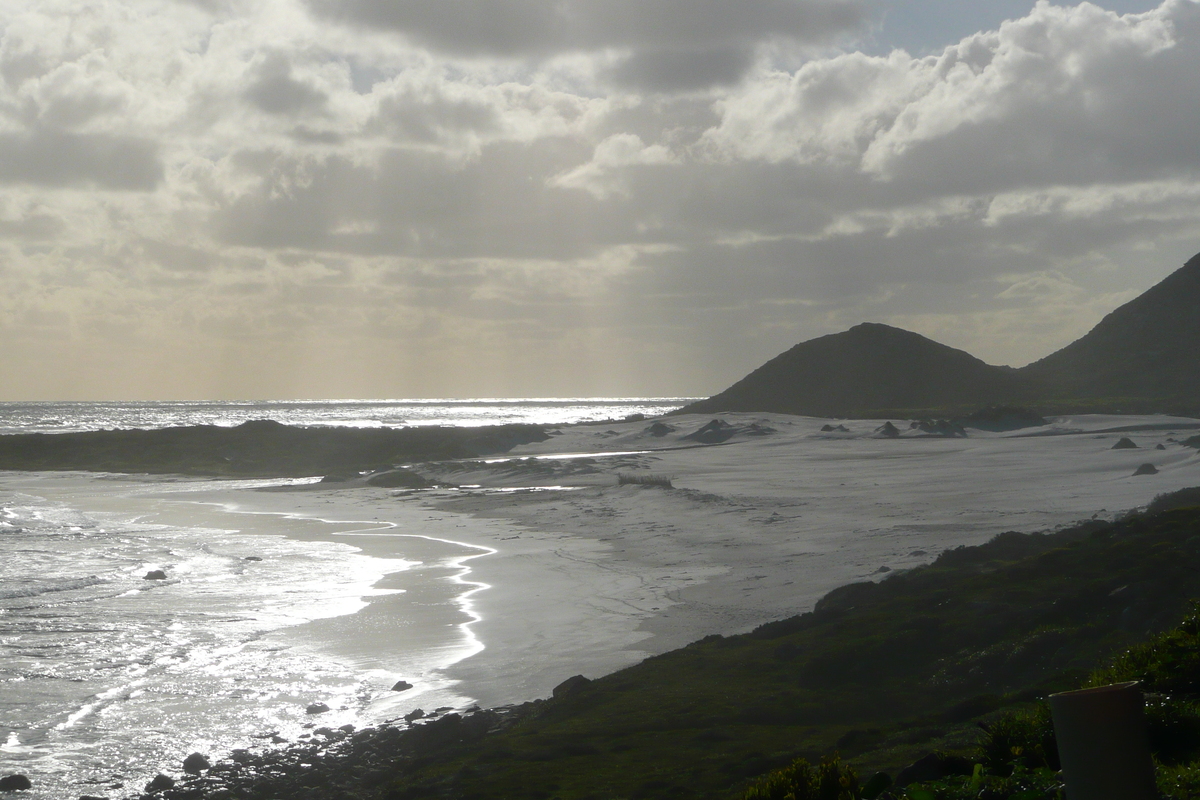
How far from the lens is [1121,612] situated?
465 inches

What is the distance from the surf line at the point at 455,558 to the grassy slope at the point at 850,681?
143 inches

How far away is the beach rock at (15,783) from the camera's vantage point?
9.79 m

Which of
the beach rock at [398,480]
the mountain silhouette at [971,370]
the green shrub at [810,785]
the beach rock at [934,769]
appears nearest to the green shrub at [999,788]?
the green shrub at [810,785]

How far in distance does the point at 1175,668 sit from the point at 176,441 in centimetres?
7072

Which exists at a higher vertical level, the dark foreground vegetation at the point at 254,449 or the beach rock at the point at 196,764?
the dark foreground vegetation at the point at 254,449

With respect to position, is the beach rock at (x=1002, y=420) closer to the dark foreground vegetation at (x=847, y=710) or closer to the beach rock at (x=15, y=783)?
the dark foreground vegetation at (x=847, y=710)

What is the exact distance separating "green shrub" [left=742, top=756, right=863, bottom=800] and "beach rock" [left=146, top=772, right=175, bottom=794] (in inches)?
244

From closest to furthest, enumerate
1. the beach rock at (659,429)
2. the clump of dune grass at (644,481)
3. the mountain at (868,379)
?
the clump of dune grass at (644,481), the beach rock at (659,429), the mountain at (868,379)

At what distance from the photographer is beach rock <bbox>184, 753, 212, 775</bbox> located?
403 inches

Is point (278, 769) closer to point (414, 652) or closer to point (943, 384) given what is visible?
point (414, 652)

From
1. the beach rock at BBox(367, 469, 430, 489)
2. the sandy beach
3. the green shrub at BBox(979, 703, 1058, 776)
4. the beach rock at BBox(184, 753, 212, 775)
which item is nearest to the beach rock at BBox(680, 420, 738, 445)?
the sandy beach

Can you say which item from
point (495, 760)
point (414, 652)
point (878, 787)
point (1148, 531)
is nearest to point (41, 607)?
point (414, 652)

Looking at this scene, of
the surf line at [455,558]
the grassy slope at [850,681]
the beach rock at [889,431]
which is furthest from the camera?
the beach rock at [889,431]

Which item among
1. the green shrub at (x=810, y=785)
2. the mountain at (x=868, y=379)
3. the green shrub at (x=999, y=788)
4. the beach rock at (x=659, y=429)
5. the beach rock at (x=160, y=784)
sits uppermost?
the mountain at (x=868, y=379)
